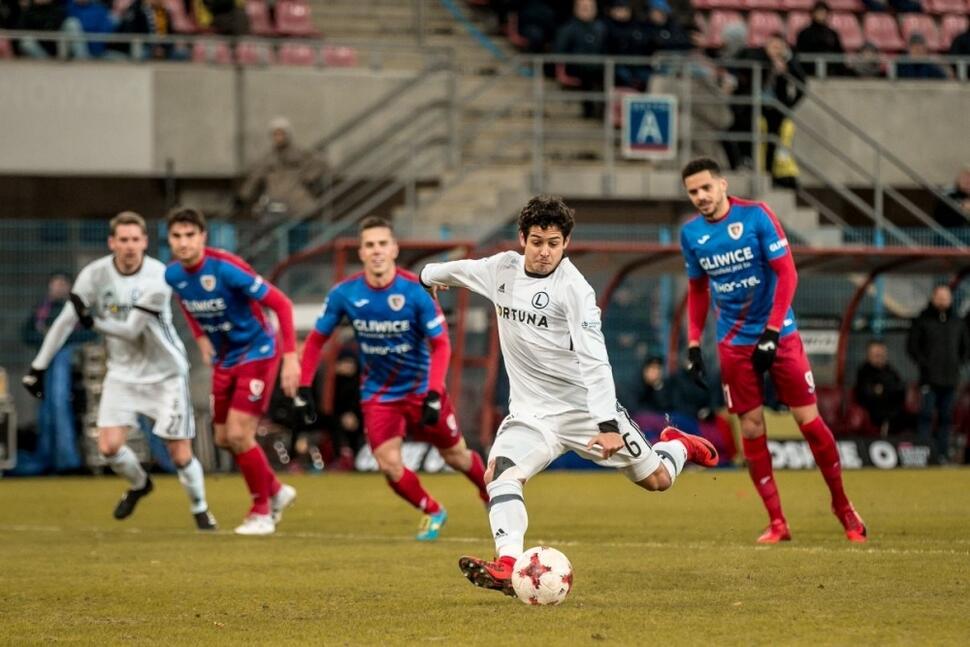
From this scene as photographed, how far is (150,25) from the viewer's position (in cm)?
2405

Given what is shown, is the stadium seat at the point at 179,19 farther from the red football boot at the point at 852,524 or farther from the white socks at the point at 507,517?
the white socks at the point at 507,517

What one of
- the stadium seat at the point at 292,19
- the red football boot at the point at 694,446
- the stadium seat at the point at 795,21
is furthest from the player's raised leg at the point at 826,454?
the stadium seat at the point at 795,21

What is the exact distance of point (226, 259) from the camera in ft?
43.2

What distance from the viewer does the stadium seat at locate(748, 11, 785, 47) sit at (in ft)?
93.8

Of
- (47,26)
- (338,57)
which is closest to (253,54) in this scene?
(338,57)

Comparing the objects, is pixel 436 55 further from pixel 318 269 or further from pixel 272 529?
pixel 272 529

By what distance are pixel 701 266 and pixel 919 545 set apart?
229 cm

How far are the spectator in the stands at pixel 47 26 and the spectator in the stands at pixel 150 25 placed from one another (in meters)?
0.65

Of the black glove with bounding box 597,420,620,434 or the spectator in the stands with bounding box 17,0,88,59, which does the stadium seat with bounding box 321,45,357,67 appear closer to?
the spectator in the stands with bounding box 17,0,88,59

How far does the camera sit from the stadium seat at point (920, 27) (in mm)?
29188

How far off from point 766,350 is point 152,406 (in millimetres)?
5150

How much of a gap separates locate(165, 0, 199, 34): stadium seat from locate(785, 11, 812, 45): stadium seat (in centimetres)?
956

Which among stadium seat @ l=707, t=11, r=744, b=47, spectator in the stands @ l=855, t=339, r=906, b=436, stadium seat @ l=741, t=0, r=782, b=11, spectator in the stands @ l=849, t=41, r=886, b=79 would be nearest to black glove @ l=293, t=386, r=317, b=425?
spectator in the stands @ l=855, t=339, r=906, b=436

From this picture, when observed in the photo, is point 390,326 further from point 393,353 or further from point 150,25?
point 150,25
